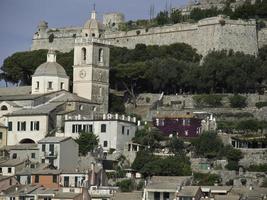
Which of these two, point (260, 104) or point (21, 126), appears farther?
point (260, 104)

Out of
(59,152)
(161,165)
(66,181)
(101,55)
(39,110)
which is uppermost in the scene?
(101,55)

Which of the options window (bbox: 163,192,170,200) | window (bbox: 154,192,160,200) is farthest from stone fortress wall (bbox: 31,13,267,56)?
window (bbox: 163,192,170,200)

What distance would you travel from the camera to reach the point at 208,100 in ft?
266

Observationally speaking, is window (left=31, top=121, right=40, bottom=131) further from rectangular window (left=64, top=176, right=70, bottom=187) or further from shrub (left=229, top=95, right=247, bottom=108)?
shrub (left=229, top=95, right=247, bottom=108)

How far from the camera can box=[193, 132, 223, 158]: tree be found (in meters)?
68.9

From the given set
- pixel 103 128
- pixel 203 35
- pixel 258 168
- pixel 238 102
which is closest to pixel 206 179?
Answer: pixel 258 168

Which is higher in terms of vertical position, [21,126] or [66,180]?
[21,126]

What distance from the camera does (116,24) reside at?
108m

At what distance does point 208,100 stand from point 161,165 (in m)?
16.6

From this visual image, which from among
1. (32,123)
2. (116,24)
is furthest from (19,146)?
(116,24)

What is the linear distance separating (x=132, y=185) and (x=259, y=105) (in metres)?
18.3

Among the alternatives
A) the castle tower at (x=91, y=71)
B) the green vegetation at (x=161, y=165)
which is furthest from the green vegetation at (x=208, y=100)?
the green vegetation at (x=161, y=165)

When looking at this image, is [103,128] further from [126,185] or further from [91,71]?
[126,185]

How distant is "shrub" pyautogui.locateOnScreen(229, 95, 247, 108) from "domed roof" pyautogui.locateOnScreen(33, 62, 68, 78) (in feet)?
39.8
